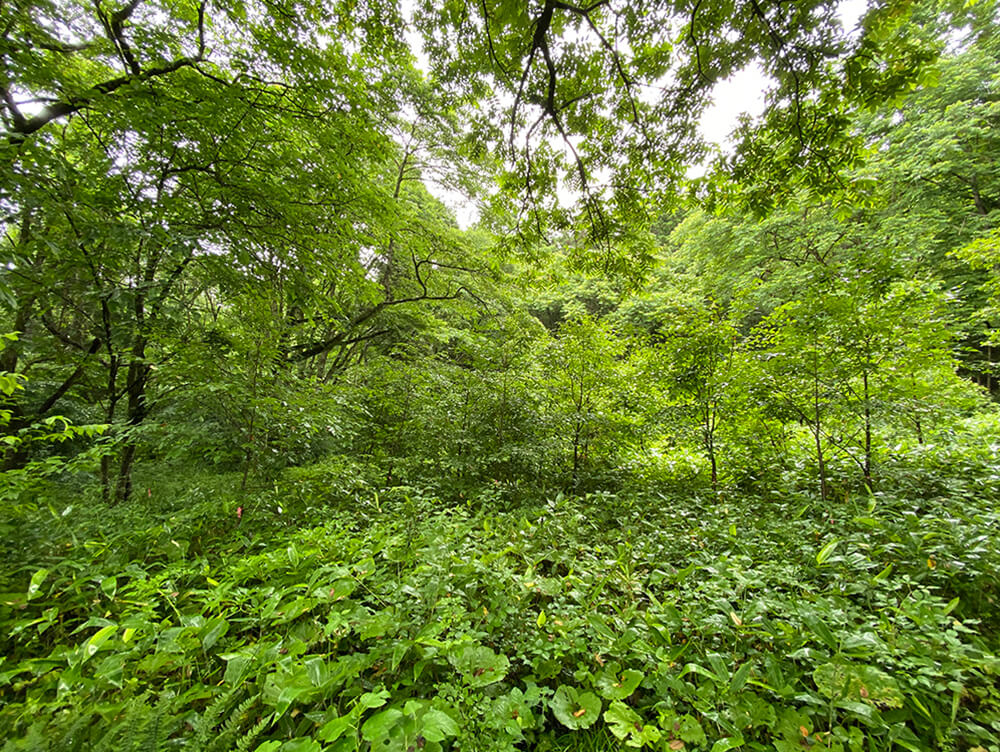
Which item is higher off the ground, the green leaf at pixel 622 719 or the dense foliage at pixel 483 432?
the dense foliage at pixel 483 432

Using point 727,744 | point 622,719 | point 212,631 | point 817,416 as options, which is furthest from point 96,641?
point 817,416

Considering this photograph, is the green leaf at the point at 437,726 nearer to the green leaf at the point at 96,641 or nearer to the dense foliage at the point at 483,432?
the dense foliage at the point at 483,432

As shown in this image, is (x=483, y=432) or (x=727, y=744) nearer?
(x=727, y=744)

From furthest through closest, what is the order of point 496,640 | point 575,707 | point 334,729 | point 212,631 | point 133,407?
point 133,407, point 496,640, point 212,631, point 575,707, point 334,729

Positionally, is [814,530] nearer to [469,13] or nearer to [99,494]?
[469,13]

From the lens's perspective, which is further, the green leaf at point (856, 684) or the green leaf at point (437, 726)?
the green leaf at point (856, 684)

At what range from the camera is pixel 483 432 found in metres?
4.18

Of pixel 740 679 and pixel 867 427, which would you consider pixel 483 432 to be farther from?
pixel 867 427

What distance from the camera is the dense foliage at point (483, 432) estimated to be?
1213mm

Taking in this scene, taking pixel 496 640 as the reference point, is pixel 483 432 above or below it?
above

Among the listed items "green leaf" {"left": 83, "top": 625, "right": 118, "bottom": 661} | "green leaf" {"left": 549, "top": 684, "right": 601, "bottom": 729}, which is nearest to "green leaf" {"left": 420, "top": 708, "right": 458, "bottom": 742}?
"green leaf" {"left": 549, "top": 684, "right": 601, "bottom": 729}

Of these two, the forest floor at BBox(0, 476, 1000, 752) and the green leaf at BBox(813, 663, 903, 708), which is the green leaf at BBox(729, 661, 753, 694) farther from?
the green leaf at BBox(813, 663, 903, 708)

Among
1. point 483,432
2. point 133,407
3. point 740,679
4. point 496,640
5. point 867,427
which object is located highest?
point 133,407

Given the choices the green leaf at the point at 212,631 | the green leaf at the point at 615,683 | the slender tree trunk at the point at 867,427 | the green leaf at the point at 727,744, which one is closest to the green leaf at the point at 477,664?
the green leaf at the point at 615,683
